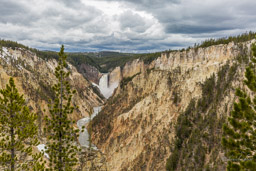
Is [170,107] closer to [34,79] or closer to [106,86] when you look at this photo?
[34,79]

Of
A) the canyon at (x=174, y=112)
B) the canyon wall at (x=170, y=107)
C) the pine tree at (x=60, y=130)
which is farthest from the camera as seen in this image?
the canyon wall at (x=170, y=107)

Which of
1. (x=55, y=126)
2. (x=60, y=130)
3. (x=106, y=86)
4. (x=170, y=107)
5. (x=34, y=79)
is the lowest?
(x=106, y=86)

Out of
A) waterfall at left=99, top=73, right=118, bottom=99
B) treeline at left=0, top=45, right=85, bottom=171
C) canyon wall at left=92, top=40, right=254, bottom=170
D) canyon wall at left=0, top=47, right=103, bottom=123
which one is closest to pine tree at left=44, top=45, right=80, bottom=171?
treeline at left=0, top=45, right=85, bottom=171

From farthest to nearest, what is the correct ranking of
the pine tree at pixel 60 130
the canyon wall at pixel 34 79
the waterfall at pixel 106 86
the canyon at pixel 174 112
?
the waterfall at pixel 106 86
the canyon wall at pixel 34 79
the canyon at pixel 174 112
the pine tree at pixel 60 130

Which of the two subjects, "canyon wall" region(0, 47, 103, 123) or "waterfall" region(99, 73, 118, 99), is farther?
"waterfall" region(99, 73, 118, 99)

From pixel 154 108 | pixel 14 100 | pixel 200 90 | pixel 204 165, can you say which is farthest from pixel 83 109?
pixel 14 100

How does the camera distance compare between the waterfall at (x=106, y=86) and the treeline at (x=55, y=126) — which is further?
the waterfall at (x=106, y=86)

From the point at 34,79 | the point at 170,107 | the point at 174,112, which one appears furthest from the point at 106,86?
the point at 174,112

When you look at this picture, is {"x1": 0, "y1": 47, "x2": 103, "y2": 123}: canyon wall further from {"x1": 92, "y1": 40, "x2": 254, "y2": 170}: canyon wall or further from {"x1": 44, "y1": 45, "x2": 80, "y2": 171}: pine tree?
{"x1": 44, "y1": 45, "x2": 80, "y2": 171}: pine tree

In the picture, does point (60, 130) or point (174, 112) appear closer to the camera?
point (60, 130)

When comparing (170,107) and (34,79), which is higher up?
(34,79)

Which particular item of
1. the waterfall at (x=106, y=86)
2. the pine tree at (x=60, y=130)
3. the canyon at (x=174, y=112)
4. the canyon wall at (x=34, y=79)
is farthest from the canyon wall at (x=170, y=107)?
the waterfall at (x=106, y=86)

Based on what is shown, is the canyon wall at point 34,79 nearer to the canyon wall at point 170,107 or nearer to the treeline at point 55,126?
the canyon wall at point 170,107
